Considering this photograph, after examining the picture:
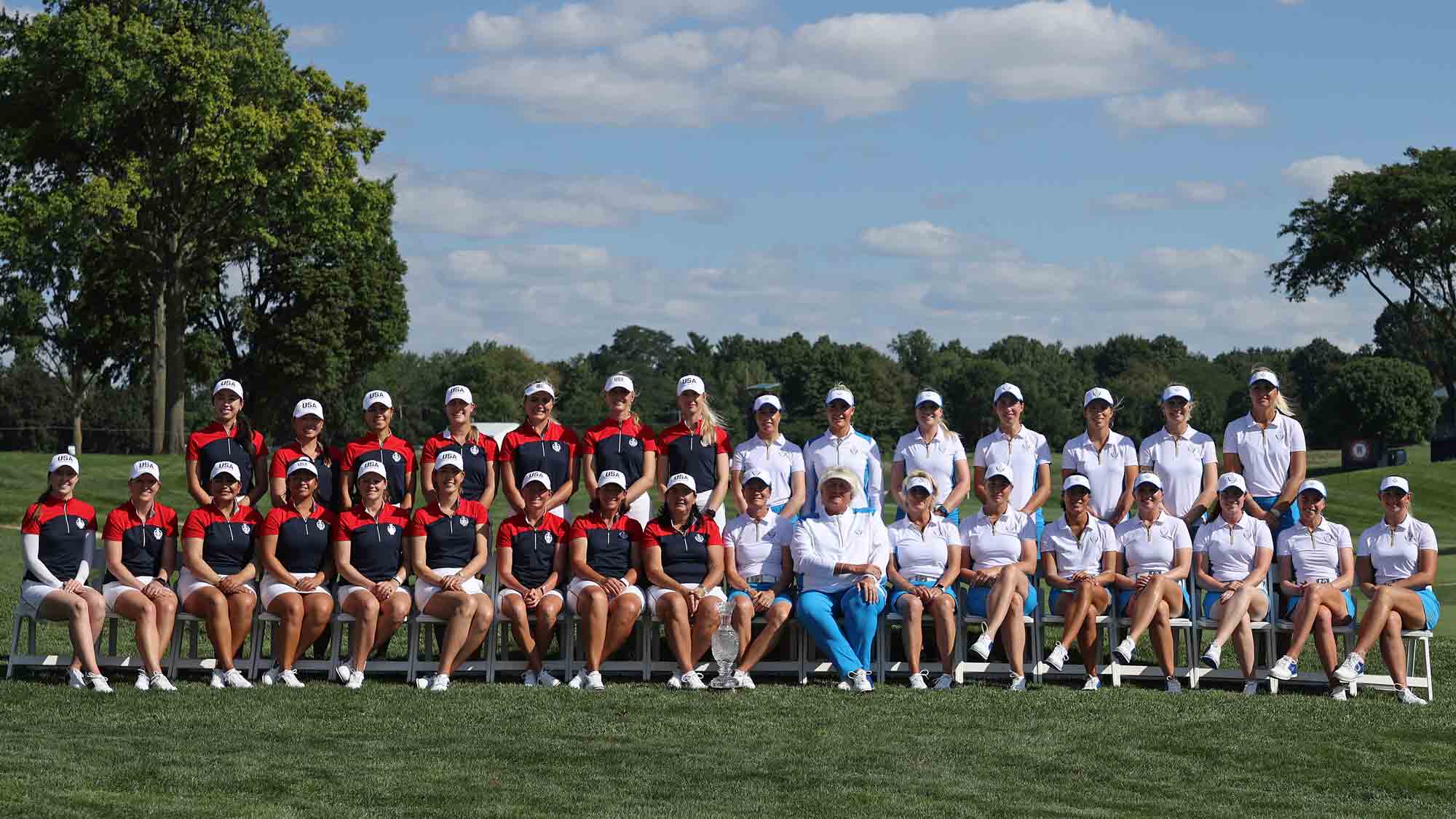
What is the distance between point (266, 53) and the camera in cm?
3306

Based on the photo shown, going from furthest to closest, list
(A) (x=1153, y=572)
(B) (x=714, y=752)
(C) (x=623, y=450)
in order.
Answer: (C) (x=623, y=450), (A) (x=1153, y=572), (B) (x=714, y=752)

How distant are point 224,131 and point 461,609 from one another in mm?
25128

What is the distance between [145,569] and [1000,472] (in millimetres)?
4729

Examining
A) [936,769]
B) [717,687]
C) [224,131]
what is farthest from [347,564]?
[224,131]

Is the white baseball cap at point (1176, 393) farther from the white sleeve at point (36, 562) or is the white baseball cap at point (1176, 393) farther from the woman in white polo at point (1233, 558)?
the white sleeve at point (36, 562)

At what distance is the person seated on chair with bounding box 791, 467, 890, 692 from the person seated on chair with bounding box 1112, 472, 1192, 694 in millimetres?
1334

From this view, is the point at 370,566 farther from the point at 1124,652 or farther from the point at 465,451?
the point at 1124,652

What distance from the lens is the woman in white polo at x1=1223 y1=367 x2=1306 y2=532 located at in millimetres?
9711

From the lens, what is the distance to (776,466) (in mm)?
9906

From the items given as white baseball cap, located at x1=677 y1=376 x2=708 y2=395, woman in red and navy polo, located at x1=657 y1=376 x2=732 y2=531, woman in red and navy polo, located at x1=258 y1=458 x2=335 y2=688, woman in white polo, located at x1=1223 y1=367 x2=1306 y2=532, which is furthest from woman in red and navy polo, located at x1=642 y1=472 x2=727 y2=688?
woman in white polo, located at x1=1223 y1=367 x2=1306 y2=532

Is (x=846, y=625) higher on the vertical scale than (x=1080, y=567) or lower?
lower

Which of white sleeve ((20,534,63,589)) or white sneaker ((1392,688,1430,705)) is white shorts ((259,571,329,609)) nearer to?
white sneaker ((1392,688,1430,705))

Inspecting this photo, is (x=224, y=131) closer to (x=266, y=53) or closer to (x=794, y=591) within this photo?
(x=266, y=53)

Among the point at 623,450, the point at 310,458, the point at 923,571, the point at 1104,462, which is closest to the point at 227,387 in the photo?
the point at 310,458
